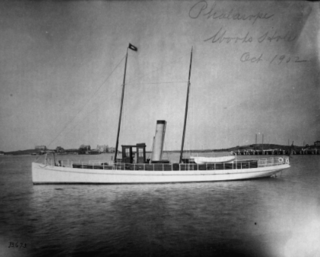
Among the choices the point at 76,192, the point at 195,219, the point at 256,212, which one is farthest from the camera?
the point at 76,192

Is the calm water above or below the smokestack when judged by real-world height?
below

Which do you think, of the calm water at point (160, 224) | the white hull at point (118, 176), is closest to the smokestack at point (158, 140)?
the white hull at point (118, 176)

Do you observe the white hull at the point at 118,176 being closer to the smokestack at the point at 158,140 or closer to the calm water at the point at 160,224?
the smokestack at the point at 158,140

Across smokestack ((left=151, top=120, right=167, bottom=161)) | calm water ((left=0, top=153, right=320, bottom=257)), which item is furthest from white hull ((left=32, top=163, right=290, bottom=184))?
calm water ((left=0, top=153, right=320, bottom=257))

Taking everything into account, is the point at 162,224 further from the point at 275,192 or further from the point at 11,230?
the point at 275,192

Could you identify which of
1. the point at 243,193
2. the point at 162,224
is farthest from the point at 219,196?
the point at 162,224

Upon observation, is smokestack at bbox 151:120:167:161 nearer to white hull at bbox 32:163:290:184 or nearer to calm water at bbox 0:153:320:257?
white hull at bbox 32:163:290:184
